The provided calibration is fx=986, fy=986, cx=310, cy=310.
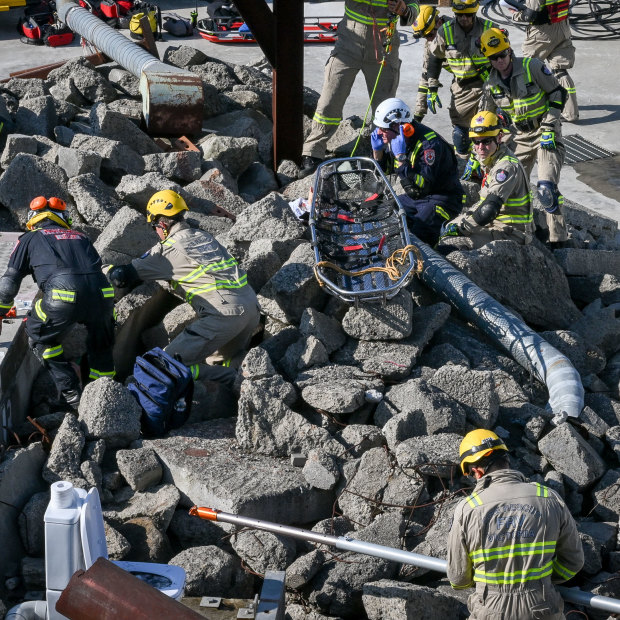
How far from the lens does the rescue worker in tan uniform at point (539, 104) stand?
8742 mm

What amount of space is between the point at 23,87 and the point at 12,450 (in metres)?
6.00

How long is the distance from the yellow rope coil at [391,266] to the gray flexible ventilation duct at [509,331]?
352mm

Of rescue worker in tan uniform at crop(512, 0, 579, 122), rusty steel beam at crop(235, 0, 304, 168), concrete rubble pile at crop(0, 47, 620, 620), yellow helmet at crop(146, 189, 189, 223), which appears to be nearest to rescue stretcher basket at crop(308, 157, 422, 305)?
concrete rubble pile at crop(0, 47, 620, 620)

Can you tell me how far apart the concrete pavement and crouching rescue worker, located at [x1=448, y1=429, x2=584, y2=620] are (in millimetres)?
6686

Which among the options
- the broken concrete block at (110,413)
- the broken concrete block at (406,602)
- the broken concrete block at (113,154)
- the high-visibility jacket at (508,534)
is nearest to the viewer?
the high-visibility jacket at (508,534)

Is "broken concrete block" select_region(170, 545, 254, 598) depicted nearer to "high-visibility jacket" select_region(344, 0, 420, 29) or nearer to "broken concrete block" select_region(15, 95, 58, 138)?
"broken concrete block" select_region(15, 95, 58, 138)

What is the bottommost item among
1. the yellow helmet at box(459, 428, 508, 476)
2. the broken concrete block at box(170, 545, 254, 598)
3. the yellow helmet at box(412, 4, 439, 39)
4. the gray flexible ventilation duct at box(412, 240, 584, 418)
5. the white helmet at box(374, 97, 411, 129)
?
the broken concrete block at box(170, 545, 254, 598)

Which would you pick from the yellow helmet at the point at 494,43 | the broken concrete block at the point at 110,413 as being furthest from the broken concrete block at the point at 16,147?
the yellow helmet at the point at 494,43

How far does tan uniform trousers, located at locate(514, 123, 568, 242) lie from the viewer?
8.74 m

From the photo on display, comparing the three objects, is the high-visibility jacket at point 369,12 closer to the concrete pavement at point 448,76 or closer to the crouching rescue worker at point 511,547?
the concrete pavement at point 448,76

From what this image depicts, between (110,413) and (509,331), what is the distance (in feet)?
9.40

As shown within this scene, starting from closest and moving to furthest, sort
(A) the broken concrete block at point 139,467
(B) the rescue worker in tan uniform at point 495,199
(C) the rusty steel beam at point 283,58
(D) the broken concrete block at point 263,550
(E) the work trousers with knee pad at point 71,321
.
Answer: (D) the broken concrete block at point 263,550
(A) the broken concrete block at point 139,467
(E) the work trousers with knee pad at point 71,321
(B) the rescue worker in tan uniform at point 495,199
(C) the rusty steel beam at point 283,58

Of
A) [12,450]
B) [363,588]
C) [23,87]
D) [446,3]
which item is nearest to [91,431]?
[12,450]

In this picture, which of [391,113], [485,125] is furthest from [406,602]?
[391,113]
